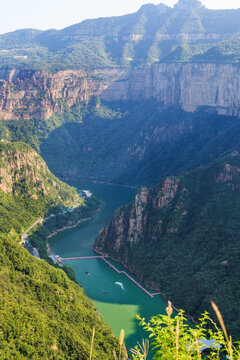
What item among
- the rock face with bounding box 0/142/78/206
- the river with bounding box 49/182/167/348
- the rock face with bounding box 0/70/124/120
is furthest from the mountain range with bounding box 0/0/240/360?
the river with bounding box 49/182/167/348

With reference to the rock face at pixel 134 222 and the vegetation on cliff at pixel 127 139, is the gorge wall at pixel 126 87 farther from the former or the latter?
the rock face at pixel 134 222

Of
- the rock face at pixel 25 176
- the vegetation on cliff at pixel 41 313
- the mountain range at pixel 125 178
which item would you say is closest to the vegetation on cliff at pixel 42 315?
the vegetation on cliff at pixel 41 313

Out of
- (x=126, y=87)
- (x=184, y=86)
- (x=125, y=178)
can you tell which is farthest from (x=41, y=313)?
(x=126, y=87)

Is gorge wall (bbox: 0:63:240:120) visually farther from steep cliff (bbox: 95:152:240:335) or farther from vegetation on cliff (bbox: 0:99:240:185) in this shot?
steep cliff (bbox: 95:152:240:335)

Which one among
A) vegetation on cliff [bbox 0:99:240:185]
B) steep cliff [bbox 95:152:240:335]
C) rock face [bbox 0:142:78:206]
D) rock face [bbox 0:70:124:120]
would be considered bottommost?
steep cliff [bbox 95:152:240:335]

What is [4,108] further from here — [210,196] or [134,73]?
[210,196]

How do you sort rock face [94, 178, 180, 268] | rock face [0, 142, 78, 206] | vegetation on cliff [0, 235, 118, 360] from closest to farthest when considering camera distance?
vegetation on cliff [0, 235, 118, 360] < rock face [94, 178, 180, 268] < rock face [0, 142, 78, 206]
